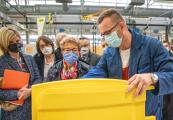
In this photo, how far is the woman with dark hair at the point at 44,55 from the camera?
3020mm

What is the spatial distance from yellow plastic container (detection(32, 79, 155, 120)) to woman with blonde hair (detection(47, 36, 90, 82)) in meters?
1.44

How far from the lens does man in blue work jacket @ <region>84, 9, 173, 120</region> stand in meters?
1.48

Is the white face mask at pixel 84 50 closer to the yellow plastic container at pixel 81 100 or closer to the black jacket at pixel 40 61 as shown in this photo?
the black jacket at pixel 40 61

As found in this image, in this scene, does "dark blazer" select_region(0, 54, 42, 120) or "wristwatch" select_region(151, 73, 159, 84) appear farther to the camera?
"dark blazer" select_region(0, 54, 42, 120)

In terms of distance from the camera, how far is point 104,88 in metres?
0.92

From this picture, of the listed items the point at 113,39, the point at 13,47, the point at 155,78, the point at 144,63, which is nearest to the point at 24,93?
the point at 13,47

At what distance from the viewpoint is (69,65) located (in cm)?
241

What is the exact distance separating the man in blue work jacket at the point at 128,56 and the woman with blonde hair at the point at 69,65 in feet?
2.31

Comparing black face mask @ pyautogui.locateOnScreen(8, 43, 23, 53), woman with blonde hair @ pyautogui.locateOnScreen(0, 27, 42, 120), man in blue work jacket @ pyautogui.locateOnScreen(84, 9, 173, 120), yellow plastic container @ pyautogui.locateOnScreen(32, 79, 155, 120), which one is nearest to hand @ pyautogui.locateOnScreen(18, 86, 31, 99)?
woman with blonde hair @ pyautogui.locateOnScreen(0, 27, 42, 120)

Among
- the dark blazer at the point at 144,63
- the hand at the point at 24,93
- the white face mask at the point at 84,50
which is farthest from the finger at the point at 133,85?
the white face mask at the point at 84,50

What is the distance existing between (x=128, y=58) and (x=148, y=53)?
120mm

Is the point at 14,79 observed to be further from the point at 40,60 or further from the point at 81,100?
the point at 81,100

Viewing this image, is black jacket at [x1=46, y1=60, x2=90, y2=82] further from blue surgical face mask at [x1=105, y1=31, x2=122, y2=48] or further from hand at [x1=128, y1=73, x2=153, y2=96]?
hand at [x1=128, y1=73, x2=153, y2=96]

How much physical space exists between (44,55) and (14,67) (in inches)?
33.1
